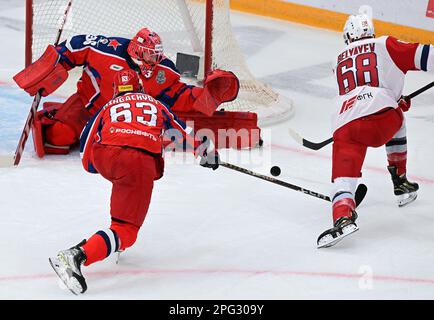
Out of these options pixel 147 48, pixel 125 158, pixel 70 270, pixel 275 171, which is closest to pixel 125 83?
pixel 125 158

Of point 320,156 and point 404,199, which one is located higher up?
point 404,199

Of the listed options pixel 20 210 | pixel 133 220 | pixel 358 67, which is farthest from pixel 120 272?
pixel 358 67

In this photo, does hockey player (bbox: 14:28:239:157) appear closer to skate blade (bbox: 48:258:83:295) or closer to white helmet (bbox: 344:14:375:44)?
white helmet (bbox: 344:14:375:44)

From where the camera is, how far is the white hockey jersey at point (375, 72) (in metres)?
4.13

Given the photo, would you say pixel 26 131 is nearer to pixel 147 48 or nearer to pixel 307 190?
pixel 147 48

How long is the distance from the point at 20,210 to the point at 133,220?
0.84m

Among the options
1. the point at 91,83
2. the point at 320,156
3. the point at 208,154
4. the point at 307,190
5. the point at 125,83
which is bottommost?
the point at 320,156

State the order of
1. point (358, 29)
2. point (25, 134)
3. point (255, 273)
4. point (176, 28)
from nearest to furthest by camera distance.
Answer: point (255, 273) → point (358, 29) → point (25, 134) → point (176, 28)

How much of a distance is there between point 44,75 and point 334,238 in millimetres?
1674

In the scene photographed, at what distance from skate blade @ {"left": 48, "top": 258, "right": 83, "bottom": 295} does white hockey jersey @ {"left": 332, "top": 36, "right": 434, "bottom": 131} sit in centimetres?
135

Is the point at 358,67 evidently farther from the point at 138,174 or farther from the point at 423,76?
the point at 423,76

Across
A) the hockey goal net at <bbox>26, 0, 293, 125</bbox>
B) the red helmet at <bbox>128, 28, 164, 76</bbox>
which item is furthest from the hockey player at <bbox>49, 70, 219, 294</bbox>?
the hockey goal net at <bbox>26, 0, 293, 125</bbox>

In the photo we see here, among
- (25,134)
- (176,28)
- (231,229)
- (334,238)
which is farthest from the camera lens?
(176,28)

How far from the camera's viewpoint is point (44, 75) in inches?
188
